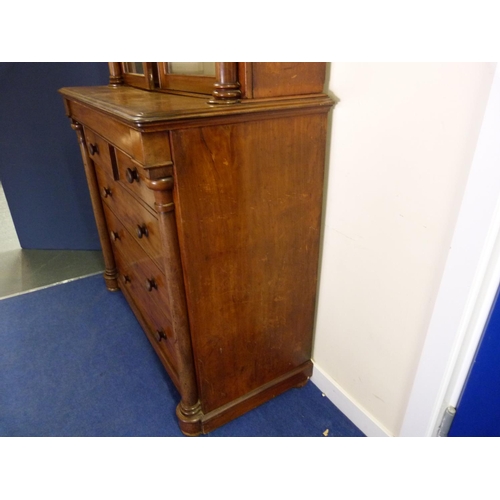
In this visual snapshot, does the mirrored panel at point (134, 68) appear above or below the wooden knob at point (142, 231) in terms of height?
above

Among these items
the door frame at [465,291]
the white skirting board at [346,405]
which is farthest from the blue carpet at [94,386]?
the door frame at [465,291]

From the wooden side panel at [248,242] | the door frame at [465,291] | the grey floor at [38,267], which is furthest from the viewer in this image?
the grey floor at [38,267]

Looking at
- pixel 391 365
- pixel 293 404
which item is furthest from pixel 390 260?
pixel 293 404

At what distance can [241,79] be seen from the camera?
0.95 m

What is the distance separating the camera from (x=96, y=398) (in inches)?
58.6

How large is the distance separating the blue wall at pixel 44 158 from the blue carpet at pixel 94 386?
63cm

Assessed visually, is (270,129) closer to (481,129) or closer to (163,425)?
(481,129)

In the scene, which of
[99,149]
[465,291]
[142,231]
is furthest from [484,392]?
[99,149]

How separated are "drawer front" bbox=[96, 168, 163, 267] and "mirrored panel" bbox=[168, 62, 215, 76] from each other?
44cm

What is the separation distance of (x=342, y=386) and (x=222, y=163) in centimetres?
93

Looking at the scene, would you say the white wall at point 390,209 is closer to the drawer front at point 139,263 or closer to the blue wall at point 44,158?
the drawer front at point 139,263

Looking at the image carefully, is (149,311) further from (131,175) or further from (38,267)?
(38,267)

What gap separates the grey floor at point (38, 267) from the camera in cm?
223

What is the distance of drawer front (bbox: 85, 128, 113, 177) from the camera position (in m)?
1.41
